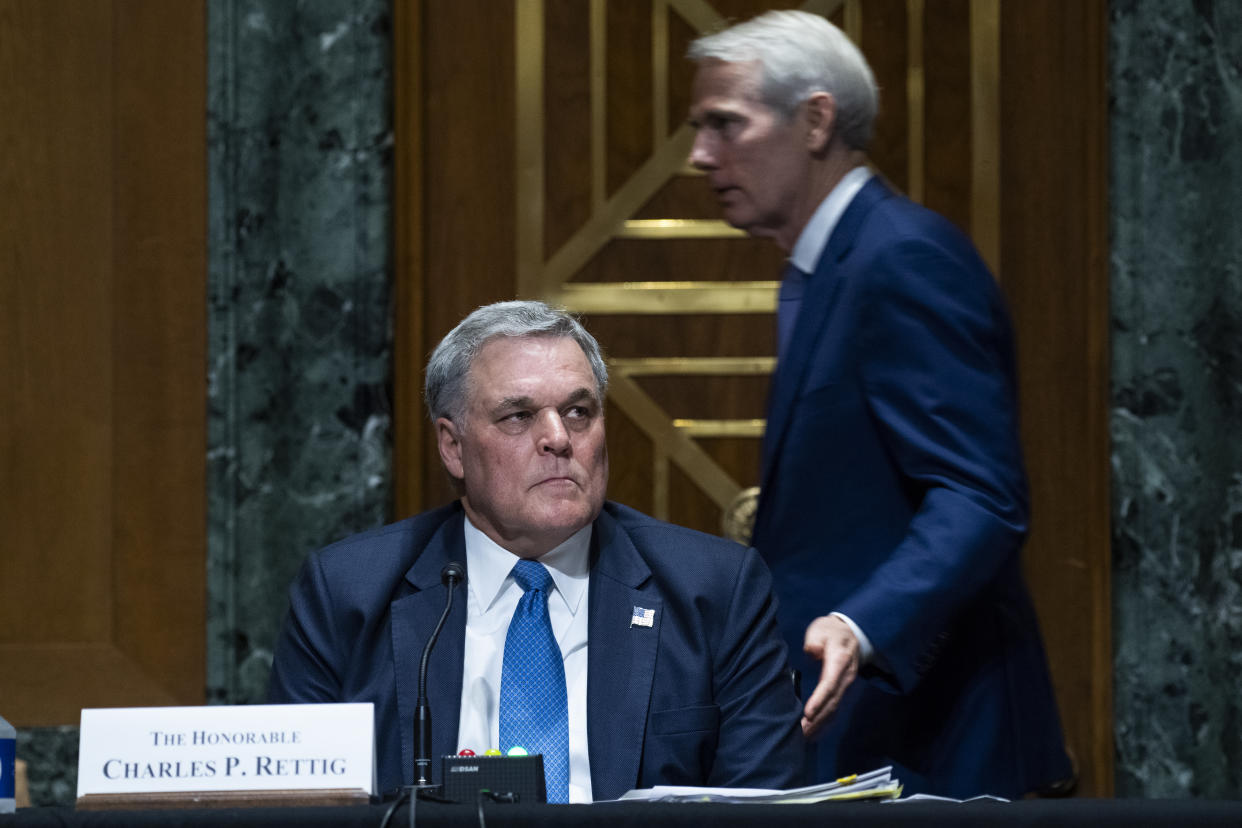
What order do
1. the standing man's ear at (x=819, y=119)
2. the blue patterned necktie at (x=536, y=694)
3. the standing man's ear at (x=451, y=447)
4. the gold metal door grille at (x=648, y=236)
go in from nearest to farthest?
the blue patterned necktie at (x=536, y=694), the standing man's ear at (x=451, y=447), the standing man's ear at (x=819, y=119), the gold metal door grille at (x=648, y=236)

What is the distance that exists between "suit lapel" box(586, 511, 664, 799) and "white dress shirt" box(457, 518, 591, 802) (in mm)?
25

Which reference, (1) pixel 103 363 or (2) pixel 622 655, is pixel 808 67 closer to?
(2) pixel 622 655

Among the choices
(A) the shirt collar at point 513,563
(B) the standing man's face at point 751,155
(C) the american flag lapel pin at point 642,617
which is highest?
(B) the standing man's face at point 751,155

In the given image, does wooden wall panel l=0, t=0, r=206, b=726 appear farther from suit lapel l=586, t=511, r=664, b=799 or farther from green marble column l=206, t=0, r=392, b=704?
suit lapel l=586, t=511, r=664, b=799

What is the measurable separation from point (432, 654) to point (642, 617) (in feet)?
0.99

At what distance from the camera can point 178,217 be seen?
3.88m

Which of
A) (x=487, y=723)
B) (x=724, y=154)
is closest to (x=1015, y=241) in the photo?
(x=724, y=154)

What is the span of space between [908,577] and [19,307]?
2.35 m

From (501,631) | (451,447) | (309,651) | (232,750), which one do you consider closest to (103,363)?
(451,447)

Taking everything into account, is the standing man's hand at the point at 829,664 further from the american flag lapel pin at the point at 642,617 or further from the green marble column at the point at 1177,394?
the green marble column at the point at 1177,394

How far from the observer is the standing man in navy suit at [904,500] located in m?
2.43

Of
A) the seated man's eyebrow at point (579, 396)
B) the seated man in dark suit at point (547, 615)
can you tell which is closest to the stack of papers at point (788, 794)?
the seated man in dark suit at point (547, 615)

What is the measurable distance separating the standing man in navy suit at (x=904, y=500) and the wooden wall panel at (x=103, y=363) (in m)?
1.67

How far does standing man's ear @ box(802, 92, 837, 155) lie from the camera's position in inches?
109
